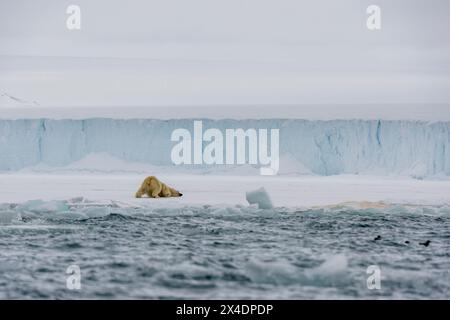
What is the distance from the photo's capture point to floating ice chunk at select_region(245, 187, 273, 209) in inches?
254

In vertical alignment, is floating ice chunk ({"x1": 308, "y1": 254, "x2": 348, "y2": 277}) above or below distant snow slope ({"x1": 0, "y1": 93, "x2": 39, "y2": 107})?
below

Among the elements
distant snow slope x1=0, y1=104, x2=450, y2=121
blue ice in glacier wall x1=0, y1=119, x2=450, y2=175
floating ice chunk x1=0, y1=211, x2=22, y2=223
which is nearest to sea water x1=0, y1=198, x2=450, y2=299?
floating ice chunk x1=0, y1=211, x2=22, y2=223

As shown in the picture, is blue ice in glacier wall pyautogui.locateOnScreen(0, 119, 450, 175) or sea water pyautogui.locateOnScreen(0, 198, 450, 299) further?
blue ice in glacier wall pyautogui.locateOnScreen(0, 119, 450, 175)

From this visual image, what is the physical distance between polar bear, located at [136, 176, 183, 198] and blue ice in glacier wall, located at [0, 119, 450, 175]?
0.36ft

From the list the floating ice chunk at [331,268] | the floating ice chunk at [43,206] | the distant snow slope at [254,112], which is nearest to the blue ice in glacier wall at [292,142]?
the distant snow slope at [254,112]

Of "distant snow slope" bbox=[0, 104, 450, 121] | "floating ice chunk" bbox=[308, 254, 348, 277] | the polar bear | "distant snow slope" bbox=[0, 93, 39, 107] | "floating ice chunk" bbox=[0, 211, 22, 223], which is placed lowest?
"floating ice chunk" bbox=[308, 254, 348, 277]

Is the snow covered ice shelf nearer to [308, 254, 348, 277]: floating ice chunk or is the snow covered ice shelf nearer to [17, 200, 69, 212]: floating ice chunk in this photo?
[17, 200, 69, 212]: floating ice chunk

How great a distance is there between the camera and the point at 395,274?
6262mm

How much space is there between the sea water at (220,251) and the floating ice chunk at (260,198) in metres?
0.05

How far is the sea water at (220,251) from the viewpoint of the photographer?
20.3 feet

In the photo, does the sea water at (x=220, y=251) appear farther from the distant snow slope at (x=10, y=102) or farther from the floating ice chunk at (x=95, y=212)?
the distant snow slope at (x=10, y=102)

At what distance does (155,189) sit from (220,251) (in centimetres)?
53
